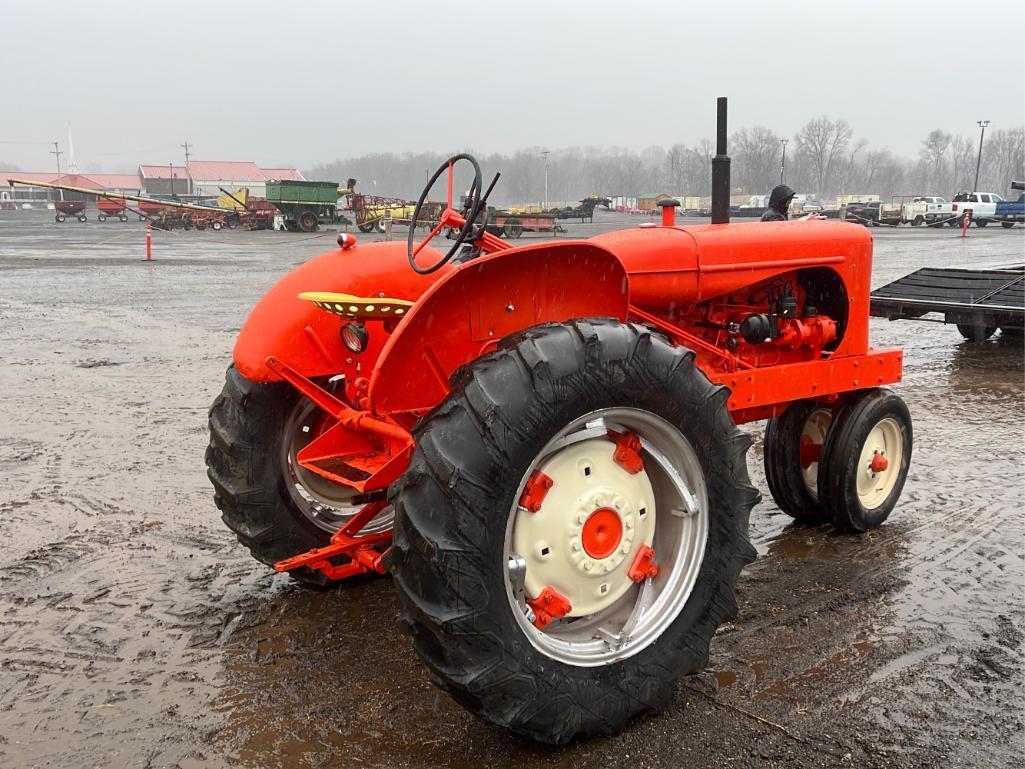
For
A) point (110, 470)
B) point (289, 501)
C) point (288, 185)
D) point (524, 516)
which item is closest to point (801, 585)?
point (524, 516)

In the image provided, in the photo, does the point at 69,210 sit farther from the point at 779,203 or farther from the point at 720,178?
the point at 720,178

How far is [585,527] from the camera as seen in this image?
2613 mm

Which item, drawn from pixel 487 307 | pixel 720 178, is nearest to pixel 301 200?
pixel 720 178

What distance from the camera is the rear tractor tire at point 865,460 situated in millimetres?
4191

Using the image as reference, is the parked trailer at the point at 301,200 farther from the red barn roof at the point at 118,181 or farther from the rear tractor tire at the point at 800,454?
the red barn roof at the point at 118,181

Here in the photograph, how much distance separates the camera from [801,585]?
374 centimetres

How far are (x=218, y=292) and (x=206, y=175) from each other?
93039 millimetres

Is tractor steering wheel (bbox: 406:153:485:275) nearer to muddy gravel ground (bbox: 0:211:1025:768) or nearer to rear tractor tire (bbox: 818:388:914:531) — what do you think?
muddy gravel ground (bbox: 0:211:1025:768)

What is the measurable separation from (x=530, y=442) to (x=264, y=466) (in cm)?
147

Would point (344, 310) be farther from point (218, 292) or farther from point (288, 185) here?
point (288, 185)

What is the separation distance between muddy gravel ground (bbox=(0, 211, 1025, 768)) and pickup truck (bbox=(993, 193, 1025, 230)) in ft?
133

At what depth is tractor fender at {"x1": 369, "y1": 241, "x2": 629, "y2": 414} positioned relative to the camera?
2.68 metres

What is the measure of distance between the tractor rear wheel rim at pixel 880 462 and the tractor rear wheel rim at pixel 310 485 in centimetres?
235

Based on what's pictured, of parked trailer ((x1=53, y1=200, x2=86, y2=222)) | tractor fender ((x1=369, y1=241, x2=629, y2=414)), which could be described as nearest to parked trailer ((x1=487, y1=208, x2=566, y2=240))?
parked trailer ((x1=53, y1=200, x2=86, y2=222))
